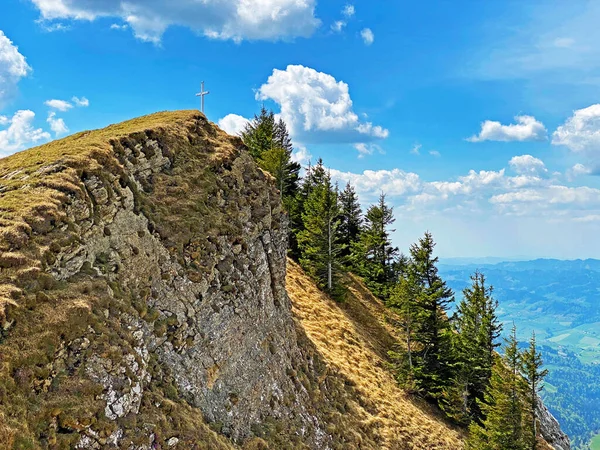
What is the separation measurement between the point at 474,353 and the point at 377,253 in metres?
23.2

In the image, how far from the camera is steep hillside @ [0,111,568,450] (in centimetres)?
1240

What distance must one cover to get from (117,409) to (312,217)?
35.5 m

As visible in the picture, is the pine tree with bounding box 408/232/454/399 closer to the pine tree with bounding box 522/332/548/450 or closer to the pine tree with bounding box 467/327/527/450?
the pine tree with bounding box 467/327/527/450

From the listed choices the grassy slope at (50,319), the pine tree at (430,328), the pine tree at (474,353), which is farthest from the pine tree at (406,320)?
the grassy slope at (50,319)

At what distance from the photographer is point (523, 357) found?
101 ft

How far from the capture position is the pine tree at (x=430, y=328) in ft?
121

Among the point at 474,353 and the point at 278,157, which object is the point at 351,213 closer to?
the point at 278,157

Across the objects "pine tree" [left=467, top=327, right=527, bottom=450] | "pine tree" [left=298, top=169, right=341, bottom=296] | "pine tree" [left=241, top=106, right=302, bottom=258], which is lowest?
"pine tree" [left=467, top=327, right=527, bottom=450]

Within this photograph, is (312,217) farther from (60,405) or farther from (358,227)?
(60,405)

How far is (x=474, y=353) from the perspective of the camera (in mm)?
36781

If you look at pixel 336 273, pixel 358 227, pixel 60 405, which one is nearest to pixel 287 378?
pixel 60 405

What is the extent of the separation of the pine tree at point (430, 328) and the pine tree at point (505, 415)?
17.0 feet

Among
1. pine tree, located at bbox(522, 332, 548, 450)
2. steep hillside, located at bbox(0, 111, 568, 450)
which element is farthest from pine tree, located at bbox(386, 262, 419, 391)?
pine tree, located at bbox(522, 332, 548, 450)

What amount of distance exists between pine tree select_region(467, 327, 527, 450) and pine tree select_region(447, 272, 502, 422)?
3.52 metres
